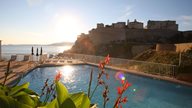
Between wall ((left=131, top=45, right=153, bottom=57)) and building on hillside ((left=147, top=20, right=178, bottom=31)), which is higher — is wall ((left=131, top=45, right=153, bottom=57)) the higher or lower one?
the lower one

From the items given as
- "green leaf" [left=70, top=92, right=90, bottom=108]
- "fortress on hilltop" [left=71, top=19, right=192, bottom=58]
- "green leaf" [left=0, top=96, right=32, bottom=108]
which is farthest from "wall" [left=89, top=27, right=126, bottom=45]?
"green leaf" [left=0, top=96, right=32, bottom=108]

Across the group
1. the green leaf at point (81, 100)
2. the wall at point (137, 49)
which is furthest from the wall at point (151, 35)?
the green leaf at point (81, 100)

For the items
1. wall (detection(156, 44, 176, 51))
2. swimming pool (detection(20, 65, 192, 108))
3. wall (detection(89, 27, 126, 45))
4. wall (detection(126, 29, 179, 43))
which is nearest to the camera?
swimming pool (detection(20, 65, 192, 108))

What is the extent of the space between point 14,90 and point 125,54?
138 ft

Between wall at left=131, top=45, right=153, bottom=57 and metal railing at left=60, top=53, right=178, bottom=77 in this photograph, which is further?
wall at left=131, top=45, right=153, bottom=57

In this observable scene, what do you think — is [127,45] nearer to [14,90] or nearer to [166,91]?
[166,91]

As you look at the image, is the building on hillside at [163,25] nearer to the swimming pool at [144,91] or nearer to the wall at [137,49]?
the wall at [137,49]

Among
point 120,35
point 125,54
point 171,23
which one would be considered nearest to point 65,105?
point 125,54

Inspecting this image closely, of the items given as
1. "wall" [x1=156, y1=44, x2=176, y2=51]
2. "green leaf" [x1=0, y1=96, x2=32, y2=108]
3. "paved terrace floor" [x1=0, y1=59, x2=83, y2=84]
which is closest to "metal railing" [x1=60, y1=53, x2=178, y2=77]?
"paved terrace floor" [x1=0, y1=59, x2=83, y2=84]

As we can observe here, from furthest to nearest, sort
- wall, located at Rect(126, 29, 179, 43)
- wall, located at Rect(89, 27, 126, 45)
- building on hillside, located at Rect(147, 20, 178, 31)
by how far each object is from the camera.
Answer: building on hillside, located at Rect(147, 20, 178, 31) → wall, located at Rect(89, 27, 126, 45) → wall, located at Rect(126, 29, 179, 43)

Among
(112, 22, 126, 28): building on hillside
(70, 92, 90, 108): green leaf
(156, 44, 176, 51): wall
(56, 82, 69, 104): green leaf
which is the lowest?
(70, 92, 90, 108): green leaf

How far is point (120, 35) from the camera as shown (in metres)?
53.4

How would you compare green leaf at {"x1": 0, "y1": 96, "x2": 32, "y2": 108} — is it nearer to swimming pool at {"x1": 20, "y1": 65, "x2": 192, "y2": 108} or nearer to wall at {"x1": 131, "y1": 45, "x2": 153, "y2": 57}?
swimming pool at {"x1": 20, "y1": 65, "x2": 192, "y2": 108}

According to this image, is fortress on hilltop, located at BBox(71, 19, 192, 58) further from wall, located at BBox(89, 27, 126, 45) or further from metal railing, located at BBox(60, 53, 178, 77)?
metal railing, located at BBox(60, 53, 178, 77)
